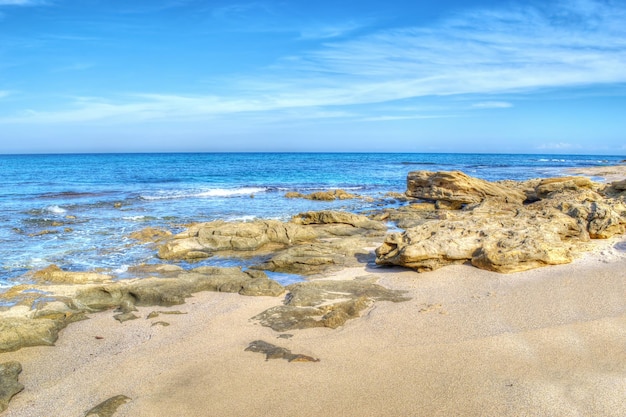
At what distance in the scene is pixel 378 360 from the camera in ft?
15.7

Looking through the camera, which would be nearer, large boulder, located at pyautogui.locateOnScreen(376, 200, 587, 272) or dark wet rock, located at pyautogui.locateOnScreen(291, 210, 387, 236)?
large boulder, located at pyautogui.locateOnScreen(376, 200, 587, 272)

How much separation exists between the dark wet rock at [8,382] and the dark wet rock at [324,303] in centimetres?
266

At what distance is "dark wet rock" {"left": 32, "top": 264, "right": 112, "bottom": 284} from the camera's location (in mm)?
8195

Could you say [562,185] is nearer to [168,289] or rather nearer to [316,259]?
[316,259]

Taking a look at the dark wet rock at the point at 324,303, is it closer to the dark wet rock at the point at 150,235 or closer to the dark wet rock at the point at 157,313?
the dark wet rock at the point at 157,313

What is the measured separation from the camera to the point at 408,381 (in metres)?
4.36

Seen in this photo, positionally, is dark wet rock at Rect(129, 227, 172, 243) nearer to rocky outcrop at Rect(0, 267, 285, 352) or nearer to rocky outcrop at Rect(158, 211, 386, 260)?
rocky outcrop at Rect(158, 211, 386, 260)

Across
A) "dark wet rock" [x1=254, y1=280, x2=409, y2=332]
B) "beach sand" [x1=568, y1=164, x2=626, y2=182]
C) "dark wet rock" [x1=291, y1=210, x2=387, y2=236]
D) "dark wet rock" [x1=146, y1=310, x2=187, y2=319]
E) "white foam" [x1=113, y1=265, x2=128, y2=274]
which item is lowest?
"white foam" [x1=113, y1=265, x2=128, y2=274]

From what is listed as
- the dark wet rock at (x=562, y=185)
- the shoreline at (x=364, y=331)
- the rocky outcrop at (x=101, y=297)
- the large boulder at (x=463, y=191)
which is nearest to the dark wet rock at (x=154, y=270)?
the shoreline at (x=364, y=331)

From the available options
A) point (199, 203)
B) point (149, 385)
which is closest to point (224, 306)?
point (149, 385)

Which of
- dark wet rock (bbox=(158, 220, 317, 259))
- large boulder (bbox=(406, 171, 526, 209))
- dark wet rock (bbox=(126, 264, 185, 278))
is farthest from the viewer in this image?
large boulder (bbox=(406, 171, 526, 209))

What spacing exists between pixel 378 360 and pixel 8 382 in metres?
3.66

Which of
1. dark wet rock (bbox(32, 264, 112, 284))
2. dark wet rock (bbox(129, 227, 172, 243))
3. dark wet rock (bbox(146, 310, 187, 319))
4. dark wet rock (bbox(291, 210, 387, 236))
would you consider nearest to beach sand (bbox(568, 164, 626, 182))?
dark wet rock (bbox(291, 210, 387, 236))

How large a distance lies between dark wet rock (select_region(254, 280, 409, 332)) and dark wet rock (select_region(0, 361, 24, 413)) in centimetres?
266
